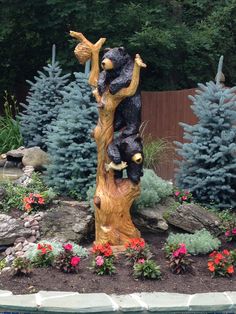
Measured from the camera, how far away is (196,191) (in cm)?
772

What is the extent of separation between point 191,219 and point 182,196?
23.3 inches

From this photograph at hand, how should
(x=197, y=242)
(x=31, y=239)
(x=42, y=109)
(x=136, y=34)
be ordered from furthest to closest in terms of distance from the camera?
(x=136, y=34) → (x=42, y=109) → (x=31, y=239) → (x=197, y=242)

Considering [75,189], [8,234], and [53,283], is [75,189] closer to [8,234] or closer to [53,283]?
[8,234]

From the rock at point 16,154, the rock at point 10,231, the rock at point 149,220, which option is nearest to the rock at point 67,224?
the rock at point 10,231

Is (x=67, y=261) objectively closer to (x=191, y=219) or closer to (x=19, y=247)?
(x=19, y=247)

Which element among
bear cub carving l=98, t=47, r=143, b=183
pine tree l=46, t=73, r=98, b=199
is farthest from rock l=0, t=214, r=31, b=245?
bear cub carving l=98, t=47, r=143, b=183

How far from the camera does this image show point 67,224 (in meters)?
6.68

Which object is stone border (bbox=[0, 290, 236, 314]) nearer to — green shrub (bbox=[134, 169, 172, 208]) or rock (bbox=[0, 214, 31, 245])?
rock (bbox=[0, 214, 31, 245])

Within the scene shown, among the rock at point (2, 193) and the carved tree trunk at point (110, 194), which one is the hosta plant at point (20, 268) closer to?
the carved tree trunk at point (110, 194)

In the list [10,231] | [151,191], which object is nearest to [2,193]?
[10,231]

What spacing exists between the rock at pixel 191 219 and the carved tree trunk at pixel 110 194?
0.79 m

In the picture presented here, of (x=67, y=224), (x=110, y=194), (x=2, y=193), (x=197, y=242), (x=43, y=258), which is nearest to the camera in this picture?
(x=43, y=258)

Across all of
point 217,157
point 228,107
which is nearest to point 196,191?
point 217,157

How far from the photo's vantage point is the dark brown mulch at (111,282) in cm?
527
